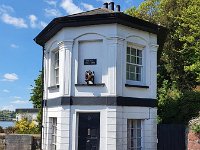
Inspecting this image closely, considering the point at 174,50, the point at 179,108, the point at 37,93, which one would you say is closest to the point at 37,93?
the point at 37,93

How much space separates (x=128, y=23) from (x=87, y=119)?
181 inches

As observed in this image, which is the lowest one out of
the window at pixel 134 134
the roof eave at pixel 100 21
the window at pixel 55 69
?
the window at pixel 134 134

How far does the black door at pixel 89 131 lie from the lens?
14.9m

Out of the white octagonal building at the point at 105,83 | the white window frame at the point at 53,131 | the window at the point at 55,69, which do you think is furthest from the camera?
the window at the point at 55,69

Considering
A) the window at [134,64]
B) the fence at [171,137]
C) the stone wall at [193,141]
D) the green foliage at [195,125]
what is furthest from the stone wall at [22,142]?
the green foliage at [195,125]

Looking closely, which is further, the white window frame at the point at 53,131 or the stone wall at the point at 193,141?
the white window frame at the point at 53,131

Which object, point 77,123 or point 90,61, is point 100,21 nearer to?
point 90,61

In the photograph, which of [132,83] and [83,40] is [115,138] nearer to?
[132,83]

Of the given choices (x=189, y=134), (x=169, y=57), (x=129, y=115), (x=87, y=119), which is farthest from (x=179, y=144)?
(x=169, y=57)

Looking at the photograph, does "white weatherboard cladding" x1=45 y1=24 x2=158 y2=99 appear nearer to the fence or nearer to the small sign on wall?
the small sign on wall

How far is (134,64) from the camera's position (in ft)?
52.2

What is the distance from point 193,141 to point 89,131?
4684 mm

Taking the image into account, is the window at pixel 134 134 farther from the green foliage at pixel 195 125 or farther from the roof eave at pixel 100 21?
the roof eave at pixel 100 21

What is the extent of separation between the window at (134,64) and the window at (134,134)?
2.01m
